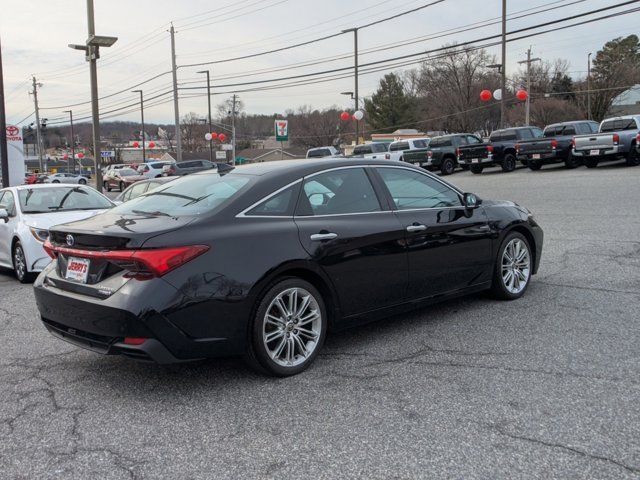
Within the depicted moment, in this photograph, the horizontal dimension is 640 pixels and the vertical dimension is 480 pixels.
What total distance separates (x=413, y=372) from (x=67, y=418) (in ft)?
7.53

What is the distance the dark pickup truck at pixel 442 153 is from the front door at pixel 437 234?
23.5 m

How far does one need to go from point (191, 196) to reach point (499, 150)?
921 inches

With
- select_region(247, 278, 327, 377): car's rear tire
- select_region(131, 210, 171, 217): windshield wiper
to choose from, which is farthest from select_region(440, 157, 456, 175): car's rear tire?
select_region(131, 210, 171, 217): windshield wiper

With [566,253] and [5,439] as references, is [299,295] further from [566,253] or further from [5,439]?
[566,253]

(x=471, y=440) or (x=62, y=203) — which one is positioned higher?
(x=62, y=203)

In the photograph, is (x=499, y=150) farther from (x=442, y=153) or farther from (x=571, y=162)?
(x=442, y=153)

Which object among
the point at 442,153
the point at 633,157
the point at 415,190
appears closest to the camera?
the point at 415,190

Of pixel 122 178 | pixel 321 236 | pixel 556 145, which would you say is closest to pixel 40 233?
pixel 321 236

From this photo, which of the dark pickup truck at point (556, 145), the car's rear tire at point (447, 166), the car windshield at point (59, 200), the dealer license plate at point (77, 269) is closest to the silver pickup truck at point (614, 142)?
the dark pickup truck at point (556, 145)

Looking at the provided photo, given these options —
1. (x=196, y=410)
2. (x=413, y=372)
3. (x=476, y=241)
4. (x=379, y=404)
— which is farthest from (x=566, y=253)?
(x=196, y=410)

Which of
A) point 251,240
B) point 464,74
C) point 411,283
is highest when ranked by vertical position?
point 464,74

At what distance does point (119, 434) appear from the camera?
3379mm

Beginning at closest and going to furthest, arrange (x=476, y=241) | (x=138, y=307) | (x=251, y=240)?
(x=138, y=307) → (x=251, y=240) → (x=476, y=241)

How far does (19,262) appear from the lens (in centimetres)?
851
